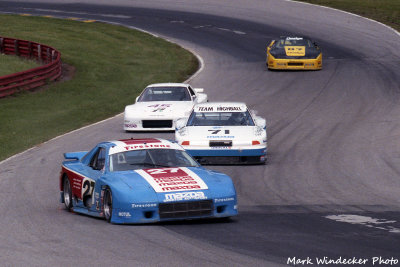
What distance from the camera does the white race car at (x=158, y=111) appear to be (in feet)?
77.5

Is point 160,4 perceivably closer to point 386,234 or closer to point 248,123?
point 248,123

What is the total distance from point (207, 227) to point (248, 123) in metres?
8.31

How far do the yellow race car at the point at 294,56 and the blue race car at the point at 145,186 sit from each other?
23273 millimetres

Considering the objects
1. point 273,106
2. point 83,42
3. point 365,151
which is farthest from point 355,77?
point 83,42

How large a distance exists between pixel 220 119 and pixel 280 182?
386 cm

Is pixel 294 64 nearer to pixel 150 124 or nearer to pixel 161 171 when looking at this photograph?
pixel 150 124

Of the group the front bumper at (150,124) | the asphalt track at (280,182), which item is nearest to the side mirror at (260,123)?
the asphalt track at (280,182)

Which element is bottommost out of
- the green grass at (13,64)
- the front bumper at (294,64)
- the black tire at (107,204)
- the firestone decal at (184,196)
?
the green grass at (13,64)

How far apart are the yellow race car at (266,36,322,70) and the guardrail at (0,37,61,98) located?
9272 mm

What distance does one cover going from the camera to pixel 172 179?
12047mm

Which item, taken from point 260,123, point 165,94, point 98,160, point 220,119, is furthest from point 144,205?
point 165,94

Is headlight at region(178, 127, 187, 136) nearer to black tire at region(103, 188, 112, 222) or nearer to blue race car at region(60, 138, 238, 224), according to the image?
blue race car at region(60, 138, 238, 224)

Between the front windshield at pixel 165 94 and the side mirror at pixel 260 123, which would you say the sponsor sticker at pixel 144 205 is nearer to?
the side mirror at pixel 260 123

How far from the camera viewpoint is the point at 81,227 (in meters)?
11.7
